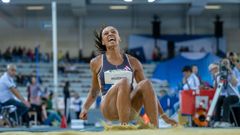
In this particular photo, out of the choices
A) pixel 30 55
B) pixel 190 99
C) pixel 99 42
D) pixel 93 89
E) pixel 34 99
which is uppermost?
pixel 99 42

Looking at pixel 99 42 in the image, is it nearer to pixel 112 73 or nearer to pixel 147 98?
pixel 112 73

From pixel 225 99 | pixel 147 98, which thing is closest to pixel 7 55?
pixel 225 99

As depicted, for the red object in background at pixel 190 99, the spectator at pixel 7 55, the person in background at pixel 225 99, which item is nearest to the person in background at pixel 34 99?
the red object in background at pixel 190 99

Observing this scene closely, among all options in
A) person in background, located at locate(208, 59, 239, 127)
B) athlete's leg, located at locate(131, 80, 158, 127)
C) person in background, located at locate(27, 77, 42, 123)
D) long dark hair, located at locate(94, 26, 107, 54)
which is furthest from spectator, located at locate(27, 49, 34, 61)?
athlete's leg, located at locate(131, 80, 158, 127)

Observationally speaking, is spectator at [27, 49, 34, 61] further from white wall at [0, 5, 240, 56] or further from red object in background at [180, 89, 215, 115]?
red object in background at [180, 89, 215, 115]

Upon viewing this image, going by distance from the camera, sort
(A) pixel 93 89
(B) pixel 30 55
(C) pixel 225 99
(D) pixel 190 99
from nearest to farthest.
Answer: (A) pixel 93 89, (C) pixel 225 99, (D) pixel 190 99, (B) pixel 30 55

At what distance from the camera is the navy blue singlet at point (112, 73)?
380 cm

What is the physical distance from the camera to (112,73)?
12.5ft

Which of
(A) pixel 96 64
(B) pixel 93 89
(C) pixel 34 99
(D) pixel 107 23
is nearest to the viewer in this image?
(A) pixel 96 64

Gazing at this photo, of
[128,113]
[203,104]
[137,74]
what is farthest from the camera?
[203,104]

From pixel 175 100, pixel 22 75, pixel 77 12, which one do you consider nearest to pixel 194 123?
pixel 175 100

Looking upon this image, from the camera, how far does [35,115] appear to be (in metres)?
11.6

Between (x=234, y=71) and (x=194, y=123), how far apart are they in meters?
1.16

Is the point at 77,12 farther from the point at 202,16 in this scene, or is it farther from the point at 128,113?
the point at 128,113
